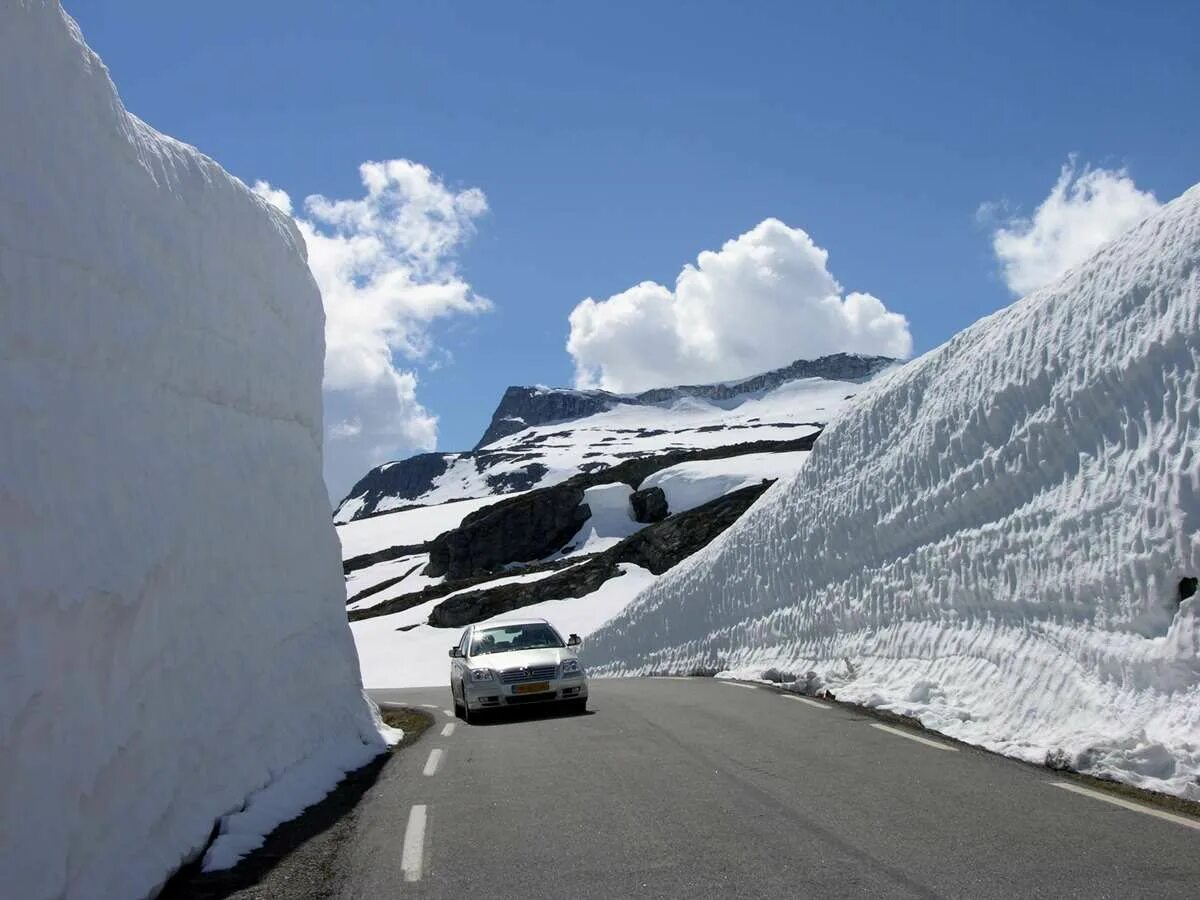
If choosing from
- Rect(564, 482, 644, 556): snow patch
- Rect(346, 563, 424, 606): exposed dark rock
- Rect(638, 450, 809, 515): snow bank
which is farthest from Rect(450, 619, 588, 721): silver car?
Rect(346, 563, 424, 606): exposed dark rock

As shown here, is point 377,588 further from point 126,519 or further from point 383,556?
point 126,519

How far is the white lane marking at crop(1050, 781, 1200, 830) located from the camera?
6.54m

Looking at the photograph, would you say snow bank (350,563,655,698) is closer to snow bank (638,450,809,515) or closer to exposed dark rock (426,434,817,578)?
exposed dark rock (426,434,817,578)

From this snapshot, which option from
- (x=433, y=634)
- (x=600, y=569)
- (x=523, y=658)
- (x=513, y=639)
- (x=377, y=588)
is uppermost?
(x=377, y=588)

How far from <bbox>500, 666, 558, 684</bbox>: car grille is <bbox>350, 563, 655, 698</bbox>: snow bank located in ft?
68.9

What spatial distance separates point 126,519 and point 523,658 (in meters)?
9.48

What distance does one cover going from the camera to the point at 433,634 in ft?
157

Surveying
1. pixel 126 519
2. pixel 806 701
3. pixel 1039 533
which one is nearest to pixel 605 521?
pixel 806 701

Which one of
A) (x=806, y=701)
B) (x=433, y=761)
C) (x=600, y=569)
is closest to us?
(x=433, y=761)

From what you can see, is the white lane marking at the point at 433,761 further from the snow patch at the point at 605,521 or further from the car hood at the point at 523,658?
the snow patch at the point at 605,521

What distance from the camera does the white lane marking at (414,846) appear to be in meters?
5.97

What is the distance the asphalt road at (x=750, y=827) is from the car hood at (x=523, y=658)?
13.3ft

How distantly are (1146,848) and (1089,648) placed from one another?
188 inches

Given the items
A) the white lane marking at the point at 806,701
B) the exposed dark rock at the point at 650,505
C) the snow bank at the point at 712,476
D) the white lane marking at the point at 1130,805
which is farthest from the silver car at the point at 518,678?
the exposed dark rock at the point at 650,505
